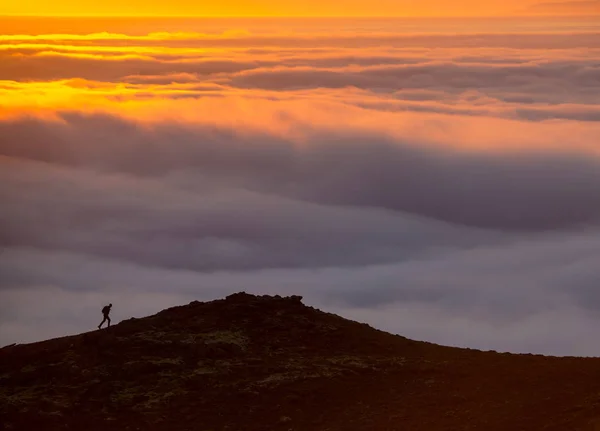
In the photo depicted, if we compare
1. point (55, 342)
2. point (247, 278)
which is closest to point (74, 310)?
point (247, 278)

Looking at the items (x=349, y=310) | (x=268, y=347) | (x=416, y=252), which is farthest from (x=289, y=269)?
(x=268, y=347)

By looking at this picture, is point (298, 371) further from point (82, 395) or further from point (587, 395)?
point (587, 395)

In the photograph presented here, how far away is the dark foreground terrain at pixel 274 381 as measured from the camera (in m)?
26.8

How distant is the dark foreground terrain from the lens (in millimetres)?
26844

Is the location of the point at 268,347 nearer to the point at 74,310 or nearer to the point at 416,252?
the point at 74,310

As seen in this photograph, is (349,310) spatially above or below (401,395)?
above

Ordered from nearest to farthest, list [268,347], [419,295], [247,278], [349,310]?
[268,347]
[349,310]
[419,295]
[247,278]

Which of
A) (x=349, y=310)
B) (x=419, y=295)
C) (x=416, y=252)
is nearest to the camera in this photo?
(x=349, y=310)

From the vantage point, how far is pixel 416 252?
653ft

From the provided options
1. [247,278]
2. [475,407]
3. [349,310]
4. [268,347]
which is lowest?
[475,407]

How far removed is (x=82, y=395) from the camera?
29484 mm

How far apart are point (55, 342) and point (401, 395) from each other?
43.0ft

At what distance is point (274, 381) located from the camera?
98.7 feet

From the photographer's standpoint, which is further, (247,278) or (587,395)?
(247,278)
